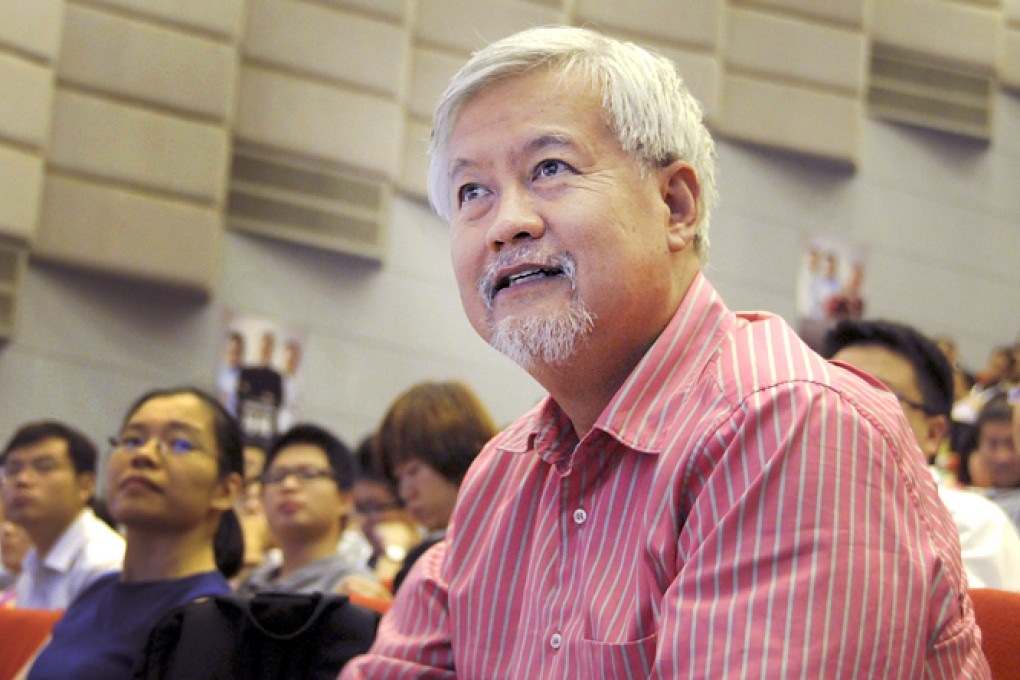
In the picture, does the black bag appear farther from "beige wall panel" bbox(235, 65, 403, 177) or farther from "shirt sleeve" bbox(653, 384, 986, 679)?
"beige wall panel" bbox(235, 65, 403, 177)

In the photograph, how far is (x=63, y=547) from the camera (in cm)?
329

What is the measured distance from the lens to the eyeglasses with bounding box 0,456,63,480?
11.1 ft

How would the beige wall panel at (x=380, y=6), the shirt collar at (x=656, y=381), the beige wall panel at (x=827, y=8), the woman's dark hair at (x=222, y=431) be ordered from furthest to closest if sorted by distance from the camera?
the beige wall panel at (x=827, y=8) → the beige wall panel at (x=380, y=6) → the woman's dark hair at (x=222, y=431) → the shirt collar at (x=656, y=381)

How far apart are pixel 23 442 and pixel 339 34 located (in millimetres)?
3917

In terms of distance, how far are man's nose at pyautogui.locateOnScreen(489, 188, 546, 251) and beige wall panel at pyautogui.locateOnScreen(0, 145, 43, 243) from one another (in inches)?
202

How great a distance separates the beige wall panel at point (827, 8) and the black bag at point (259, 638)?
6.75 meters

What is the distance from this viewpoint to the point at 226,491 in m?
2.61

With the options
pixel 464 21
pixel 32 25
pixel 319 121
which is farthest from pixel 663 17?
pixel 32 25

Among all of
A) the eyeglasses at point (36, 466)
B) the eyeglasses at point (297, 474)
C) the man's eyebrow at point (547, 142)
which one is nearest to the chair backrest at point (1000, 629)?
the man's eyebrow at point (547, 142)

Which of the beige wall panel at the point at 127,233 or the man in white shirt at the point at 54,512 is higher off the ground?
the beige wall panel at the point at 127,233

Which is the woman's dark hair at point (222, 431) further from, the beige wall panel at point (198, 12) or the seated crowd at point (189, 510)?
the beige wall panel at point (198, 12)

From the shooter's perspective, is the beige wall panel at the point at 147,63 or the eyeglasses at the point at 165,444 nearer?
the eyeglasses at the point at 165,444

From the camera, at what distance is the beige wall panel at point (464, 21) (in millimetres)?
7109

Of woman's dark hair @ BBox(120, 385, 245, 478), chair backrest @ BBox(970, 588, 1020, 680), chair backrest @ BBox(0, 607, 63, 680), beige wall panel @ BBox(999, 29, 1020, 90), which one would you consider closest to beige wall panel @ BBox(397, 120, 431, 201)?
beige wall panel @ BBox(999, 29, 1020, 90)
